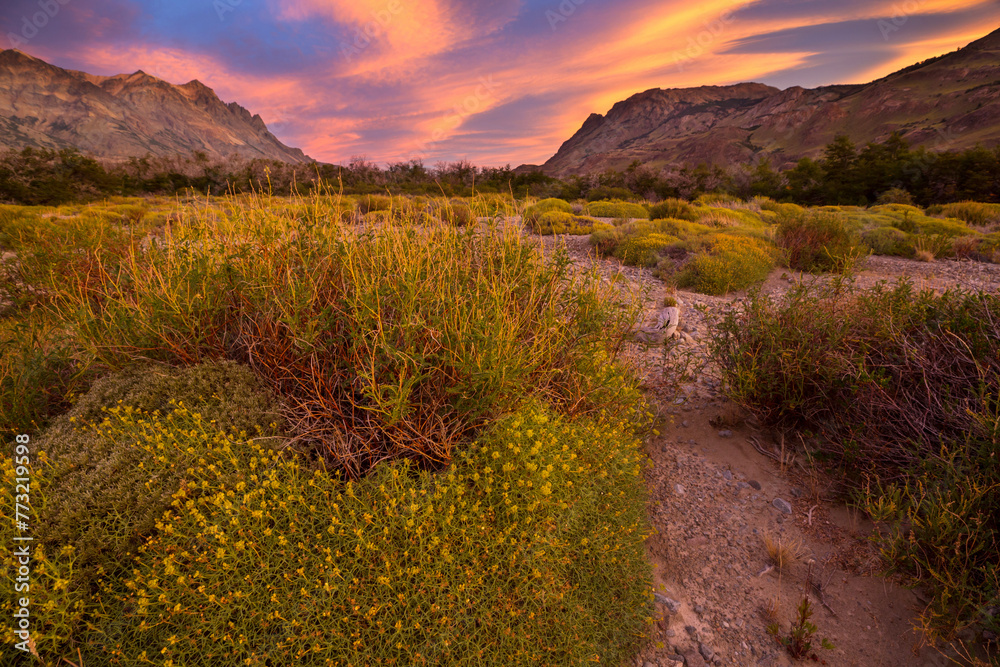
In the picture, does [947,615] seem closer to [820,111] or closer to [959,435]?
[959,435]

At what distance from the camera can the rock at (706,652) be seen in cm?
218

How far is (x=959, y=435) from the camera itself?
262cm

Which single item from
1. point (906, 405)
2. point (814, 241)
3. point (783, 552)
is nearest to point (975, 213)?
point (814, 241)

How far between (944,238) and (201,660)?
15015mm

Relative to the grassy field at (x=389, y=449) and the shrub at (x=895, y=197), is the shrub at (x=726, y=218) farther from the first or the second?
the shrub at (x=895, y=197)

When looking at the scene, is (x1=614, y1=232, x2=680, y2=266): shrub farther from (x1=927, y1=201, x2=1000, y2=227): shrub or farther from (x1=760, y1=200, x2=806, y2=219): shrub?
(x1=927, y1=201, x2=1000, y2=227): shrub

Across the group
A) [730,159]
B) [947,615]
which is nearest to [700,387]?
[947,615]

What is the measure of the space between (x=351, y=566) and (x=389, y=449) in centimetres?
66

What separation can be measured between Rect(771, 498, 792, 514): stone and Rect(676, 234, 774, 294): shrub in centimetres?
548

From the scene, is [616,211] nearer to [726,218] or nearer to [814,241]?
[726,218]

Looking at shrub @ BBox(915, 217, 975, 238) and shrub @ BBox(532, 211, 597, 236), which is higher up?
shrub @ BBox(532, 211, 597, 236)

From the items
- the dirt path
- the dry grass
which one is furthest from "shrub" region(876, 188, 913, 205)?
the dry grass

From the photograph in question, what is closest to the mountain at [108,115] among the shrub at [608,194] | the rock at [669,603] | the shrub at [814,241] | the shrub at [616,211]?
the shrub at [608,194]

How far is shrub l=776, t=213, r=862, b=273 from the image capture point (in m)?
9.24
